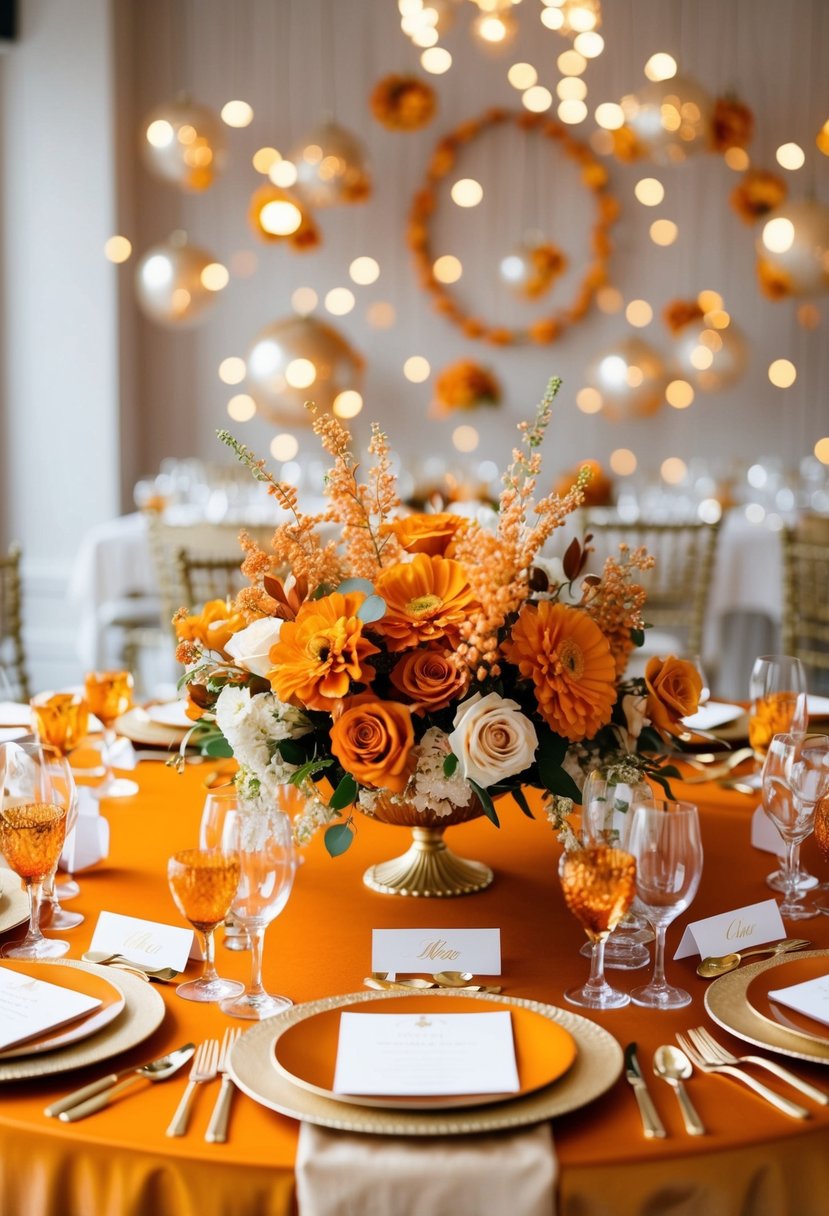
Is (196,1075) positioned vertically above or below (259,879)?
below

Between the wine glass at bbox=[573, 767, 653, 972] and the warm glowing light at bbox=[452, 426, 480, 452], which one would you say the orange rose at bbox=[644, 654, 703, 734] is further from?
the warm glowing light at bbox=[452, 426, 480, 452]

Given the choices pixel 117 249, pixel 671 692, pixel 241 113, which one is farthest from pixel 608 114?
pixel 671 692

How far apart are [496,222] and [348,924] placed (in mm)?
4922

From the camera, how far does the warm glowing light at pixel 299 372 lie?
4797 millimetres

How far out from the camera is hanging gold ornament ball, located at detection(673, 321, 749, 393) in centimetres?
504

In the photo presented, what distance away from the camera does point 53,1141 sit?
0.96 m

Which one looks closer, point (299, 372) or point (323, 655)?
point (323, 655)

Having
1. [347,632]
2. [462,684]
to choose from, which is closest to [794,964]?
[462,684]

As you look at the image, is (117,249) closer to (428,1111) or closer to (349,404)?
(349,404)

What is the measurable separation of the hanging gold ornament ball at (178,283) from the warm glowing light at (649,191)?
6.50ft

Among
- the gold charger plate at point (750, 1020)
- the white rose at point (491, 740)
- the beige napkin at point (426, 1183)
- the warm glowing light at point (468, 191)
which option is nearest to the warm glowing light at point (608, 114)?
the warm glowing light at point (468, 191)

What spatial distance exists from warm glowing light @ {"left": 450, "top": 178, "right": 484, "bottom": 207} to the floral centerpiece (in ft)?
15.4

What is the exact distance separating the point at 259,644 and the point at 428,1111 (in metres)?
0.54

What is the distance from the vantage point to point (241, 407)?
5.97 m
